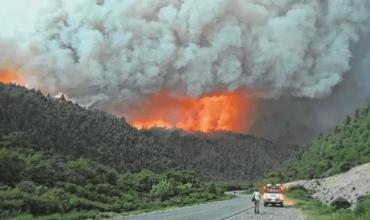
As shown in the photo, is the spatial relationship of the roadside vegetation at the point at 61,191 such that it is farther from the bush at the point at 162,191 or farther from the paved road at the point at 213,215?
the paved road at the point at 213,215

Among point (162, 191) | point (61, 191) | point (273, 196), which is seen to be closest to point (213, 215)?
point (61, 191)

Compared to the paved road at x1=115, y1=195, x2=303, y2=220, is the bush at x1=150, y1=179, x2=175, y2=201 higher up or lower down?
higher up

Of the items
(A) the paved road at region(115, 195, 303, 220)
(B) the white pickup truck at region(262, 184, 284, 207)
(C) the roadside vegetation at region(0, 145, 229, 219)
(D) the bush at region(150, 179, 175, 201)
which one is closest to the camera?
(C) the roadside vegetation at region(0, 145, 229, 219)

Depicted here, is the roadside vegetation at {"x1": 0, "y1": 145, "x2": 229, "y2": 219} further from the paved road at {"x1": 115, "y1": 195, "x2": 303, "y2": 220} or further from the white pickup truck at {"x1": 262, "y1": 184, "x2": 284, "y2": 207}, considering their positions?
the white pickup truck at {"x1": 262, "y1": 184, "x2": 284, "y2": 207}

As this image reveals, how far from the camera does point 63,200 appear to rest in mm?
54812

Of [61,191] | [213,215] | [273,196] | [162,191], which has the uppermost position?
[162,191]

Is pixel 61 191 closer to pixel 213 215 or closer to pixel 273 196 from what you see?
pixel 213 215

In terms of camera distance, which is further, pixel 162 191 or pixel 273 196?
pixel 162 191

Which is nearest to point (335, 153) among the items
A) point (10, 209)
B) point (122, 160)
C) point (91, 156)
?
point (122, 160)

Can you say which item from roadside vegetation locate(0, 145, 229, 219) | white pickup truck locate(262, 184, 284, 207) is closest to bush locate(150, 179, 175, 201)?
roadside vegetation locate(0, 145, 229, 219)

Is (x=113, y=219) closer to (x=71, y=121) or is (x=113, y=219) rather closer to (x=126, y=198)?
(x=126, y=198)

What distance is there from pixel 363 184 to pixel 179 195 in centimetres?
3617

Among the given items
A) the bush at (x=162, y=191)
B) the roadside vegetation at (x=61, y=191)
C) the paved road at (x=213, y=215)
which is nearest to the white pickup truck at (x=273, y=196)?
the paved road at (x=213, y=215)

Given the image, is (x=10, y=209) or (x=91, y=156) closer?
(x=10, y=209)
